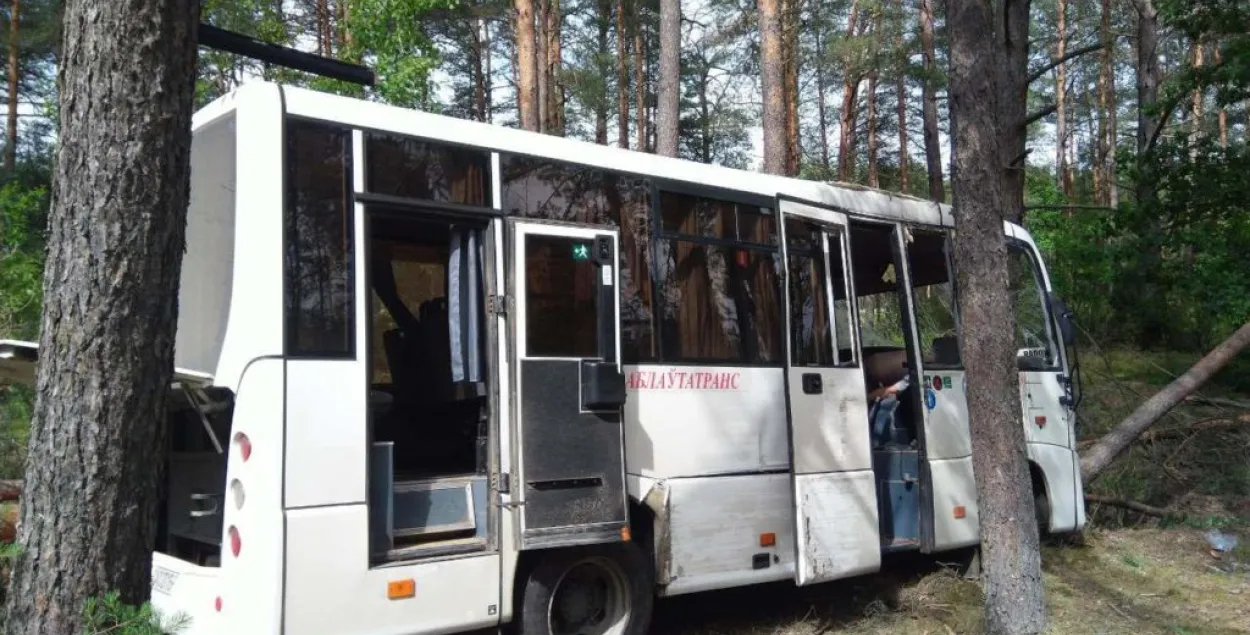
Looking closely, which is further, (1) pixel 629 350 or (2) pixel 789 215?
(2) pixel 789 215

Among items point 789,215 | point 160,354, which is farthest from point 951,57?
point 160,354

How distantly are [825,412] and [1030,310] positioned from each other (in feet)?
10.1

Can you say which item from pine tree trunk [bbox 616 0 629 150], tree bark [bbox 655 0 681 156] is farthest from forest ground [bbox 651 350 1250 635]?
pine tree trunk [bbox 616 0 629 150]

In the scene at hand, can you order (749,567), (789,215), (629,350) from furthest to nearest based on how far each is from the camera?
(789,215) < (749,567) < (629,350)

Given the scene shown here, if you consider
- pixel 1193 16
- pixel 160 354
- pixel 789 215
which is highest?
pixel 1193 16

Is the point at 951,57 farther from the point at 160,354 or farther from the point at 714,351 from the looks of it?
the point at 160,354

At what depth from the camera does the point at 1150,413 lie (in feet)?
35.2

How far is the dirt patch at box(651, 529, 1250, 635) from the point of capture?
7.23 metres

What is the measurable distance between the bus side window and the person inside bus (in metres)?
1.45

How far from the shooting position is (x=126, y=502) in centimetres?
368

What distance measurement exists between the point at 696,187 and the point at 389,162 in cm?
217

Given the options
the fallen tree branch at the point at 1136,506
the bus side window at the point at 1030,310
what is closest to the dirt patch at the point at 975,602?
the fallen tree branch at the point at 1136,506

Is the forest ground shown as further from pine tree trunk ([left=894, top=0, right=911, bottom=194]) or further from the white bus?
pine tree trunk ([left=894, top=0, right=911, bottom=194])

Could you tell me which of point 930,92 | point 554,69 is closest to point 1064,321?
point 930,92
